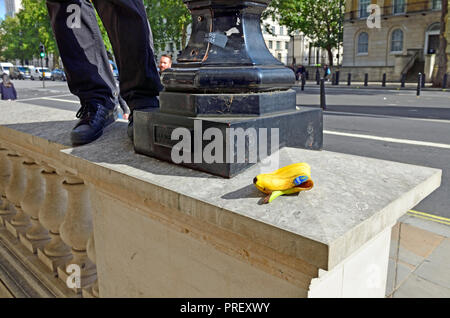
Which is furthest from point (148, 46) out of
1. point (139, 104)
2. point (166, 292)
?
point (166, 292)

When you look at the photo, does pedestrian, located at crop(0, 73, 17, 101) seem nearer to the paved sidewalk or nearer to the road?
the road

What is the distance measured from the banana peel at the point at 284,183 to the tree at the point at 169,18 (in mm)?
37858

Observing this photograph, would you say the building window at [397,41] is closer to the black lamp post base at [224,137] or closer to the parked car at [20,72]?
the black lamp post base at [224,137]

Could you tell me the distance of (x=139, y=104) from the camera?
2.15m

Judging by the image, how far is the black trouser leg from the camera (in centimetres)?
216

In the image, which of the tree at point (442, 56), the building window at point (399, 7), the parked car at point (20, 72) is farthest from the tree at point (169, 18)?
the tree at point (442, 56)

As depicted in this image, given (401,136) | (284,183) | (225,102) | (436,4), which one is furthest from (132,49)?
(436,4)

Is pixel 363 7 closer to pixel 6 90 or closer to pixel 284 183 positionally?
pixel 6 90

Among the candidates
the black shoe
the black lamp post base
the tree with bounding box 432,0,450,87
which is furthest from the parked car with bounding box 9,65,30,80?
the black lamp post base

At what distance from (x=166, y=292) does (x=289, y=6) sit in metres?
35.8

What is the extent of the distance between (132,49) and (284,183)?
135 cm

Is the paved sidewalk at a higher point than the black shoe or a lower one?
lower

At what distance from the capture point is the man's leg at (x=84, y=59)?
2139 mm

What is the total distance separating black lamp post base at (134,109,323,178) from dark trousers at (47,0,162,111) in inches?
21.3
